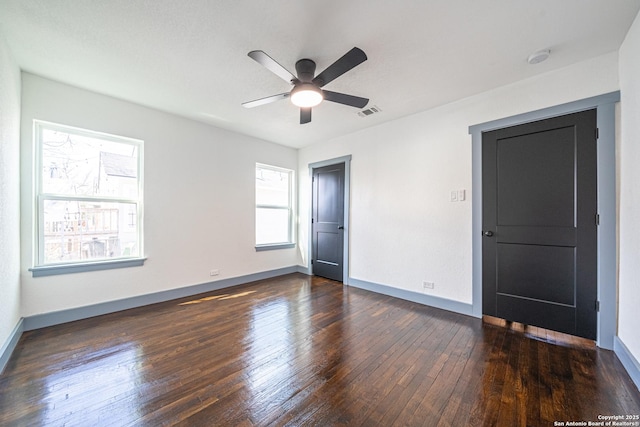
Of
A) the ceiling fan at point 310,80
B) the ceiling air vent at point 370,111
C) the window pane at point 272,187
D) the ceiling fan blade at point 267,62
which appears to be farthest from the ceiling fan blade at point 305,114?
the window pane at point 272,187

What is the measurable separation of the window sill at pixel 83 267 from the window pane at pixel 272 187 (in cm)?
209

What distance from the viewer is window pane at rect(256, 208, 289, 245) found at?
466 cm

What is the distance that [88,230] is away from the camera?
292cm

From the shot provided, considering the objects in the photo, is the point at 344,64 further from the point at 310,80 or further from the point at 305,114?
the point at 305,114

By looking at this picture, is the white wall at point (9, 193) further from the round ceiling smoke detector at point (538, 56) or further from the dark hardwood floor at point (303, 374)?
the round ceiling smoke detector at point (538, 56)

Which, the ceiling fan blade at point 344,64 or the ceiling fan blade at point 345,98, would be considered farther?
the ceiling fan blade at point 345,98

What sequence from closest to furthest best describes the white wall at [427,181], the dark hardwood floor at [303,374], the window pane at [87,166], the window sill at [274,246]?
the dark hardwood floor at [303,374] → the white wall at [427,181] → the window pane at [87,166] → the window sill at [274,246]

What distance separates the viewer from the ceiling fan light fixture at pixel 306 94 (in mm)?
2146

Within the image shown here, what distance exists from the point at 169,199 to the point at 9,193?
1.46 m

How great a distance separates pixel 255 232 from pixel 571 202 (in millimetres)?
4192

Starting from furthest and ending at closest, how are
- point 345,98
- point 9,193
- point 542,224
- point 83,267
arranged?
point 83,267 < point 542,224 < point 345,98 < point 9,193

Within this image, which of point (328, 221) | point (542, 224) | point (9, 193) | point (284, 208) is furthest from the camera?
point (284, 208)

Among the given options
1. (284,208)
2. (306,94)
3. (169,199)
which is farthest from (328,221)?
(306,94)

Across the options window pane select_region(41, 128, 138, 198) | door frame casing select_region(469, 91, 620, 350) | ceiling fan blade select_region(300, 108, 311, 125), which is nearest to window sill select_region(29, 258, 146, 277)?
window pane select_region(41, 128, 138, 198)
